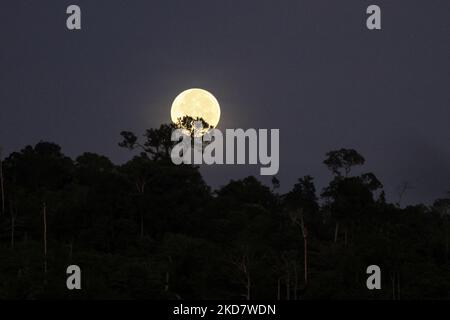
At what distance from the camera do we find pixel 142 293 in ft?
123

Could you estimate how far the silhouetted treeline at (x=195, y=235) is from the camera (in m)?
39.3

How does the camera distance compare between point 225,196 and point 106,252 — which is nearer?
point 106,252

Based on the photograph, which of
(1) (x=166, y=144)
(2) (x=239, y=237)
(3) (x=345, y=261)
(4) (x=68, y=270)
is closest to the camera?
(4) (x=68, y=270)

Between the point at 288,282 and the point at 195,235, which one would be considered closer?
the point at 288,282

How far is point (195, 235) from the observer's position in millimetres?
50938

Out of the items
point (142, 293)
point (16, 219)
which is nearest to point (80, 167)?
point (16, 219)

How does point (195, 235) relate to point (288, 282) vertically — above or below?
above

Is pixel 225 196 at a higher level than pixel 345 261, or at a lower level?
higher

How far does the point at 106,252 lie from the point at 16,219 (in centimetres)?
766

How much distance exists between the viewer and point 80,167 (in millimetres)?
65188

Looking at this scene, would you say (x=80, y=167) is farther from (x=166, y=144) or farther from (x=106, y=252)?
(x=106, y=252)

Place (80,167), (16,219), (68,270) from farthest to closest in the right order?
1. (80,167)
2. (16,219)
3. (68,270)

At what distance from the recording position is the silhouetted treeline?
39.3 meters
